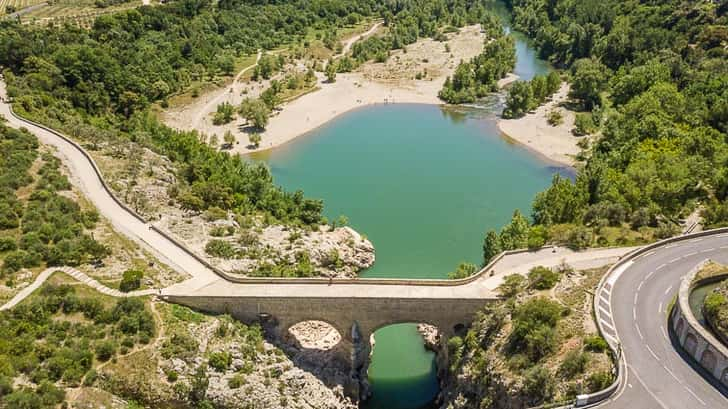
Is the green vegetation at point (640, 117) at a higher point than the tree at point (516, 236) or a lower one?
higher

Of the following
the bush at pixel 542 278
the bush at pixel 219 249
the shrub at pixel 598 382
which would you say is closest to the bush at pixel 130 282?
the bush at pixel 219 249

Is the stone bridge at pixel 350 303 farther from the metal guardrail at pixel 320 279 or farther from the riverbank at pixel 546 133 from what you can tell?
the riverbank at pixel 546 133

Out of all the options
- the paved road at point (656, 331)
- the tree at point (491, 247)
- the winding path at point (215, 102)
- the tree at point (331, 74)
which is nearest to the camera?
→ the paved road at point (656, 331)

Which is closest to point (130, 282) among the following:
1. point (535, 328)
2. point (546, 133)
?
point (535, 328)

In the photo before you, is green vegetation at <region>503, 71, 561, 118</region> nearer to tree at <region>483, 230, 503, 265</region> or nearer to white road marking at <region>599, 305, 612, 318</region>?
tree at <region>483, 230, 503, 265</region>

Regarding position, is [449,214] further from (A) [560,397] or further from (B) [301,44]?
(B) [301,44]

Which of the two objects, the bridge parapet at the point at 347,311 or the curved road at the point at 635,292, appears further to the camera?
the bridge parapet at the point at 347,311

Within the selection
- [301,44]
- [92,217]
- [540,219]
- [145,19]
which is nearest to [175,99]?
[145,19]

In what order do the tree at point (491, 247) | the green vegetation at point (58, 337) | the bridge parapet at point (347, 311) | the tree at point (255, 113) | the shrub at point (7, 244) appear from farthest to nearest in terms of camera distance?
the tree at point (255, 113)
the tree at point (491, 247)
the shrub at point (7, 244)
the bridge parapet at point (347, 311)
the green vegetation at point (58, 337)
